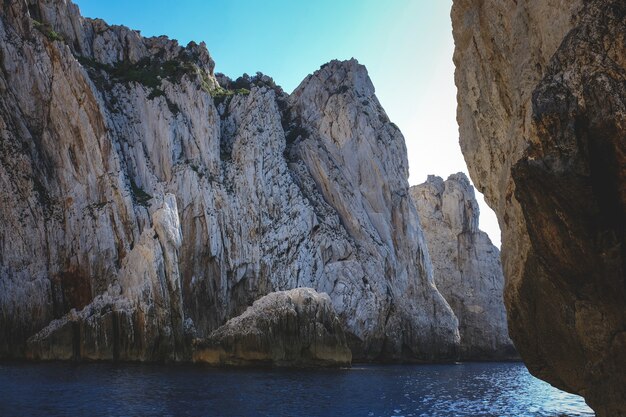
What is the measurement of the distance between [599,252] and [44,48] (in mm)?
62458

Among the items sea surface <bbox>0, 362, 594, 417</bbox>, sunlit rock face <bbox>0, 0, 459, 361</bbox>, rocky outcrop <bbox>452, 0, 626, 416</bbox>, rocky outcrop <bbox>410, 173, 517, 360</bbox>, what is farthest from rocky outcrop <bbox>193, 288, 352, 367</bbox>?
rocky outcrop <bbox>410, 173, 517, 360</bbox>

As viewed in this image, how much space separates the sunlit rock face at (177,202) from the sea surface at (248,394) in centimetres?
891

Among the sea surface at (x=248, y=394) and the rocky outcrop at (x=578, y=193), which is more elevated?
the rocky outcrop at (x=578, y=193)

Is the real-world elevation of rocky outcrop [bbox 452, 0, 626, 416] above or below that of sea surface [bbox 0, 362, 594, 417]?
above

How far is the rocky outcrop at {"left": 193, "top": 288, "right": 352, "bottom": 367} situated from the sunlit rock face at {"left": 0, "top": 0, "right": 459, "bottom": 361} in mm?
4782

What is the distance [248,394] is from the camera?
93.2ft

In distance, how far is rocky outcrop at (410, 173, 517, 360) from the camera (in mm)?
88875

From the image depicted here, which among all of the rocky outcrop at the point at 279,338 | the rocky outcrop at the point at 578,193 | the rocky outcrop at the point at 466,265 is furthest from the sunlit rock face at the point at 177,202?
the rocky outcrop at the point at 578,193

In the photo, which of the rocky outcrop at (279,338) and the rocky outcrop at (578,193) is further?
the rocky outcrop at (279,338)

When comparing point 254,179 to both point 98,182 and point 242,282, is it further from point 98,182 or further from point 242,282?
point 98,182

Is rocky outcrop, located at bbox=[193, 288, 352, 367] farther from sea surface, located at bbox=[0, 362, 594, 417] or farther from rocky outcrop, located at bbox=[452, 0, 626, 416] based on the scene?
rocky outcrop, located at bbox=[452, 0, 626, 416]

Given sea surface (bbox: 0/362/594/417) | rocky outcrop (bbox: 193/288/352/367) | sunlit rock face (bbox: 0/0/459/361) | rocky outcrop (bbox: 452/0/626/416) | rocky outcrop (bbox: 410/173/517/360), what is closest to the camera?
rocky outcrop (bbox: 452/0/626/416)

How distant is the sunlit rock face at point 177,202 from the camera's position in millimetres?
48938

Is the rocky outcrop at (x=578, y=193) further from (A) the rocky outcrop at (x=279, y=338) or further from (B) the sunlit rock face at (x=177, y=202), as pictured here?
(B) the sunlit rock face at (x=177, y=202)
